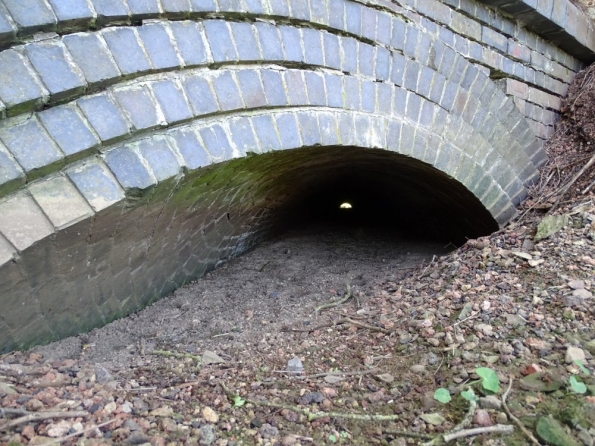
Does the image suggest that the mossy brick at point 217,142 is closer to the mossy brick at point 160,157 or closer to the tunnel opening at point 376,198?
the mossy brick at point 160,157

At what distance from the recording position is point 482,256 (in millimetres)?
2820

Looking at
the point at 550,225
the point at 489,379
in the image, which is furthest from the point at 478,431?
the point at 550,225

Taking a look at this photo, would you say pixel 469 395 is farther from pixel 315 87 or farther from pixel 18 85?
pixel 18 85

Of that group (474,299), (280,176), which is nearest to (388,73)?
(280,176)

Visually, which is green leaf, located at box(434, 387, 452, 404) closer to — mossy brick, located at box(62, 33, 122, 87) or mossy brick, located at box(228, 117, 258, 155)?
mossy brick, located at box(228, 117, 258, 155)

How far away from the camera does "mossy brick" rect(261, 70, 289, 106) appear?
7.64 ft

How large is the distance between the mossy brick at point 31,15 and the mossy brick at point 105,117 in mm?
279

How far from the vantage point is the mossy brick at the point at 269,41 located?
7.61 feet

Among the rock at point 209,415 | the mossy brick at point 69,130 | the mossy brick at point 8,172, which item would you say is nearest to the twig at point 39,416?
the rock at point 209,415

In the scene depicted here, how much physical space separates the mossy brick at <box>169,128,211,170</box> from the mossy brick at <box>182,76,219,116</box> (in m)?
0.11

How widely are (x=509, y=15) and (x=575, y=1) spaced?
1.07 metres

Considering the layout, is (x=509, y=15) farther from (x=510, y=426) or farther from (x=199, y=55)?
(x=510, y=426)

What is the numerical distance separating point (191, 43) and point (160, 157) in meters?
0.55

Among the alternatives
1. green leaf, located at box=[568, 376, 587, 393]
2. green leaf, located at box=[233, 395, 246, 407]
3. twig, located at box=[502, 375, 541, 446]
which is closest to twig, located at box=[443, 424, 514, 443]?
twig, located at box=[502, 375, 541, 446]
